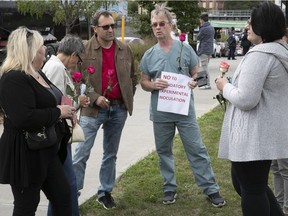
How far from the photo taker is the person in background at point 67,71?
3.79 meters

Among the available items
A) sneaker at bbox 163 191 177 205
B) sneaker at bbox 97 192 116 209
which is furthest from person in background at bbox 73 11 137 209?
sneaker at bbox 163 191 177 205

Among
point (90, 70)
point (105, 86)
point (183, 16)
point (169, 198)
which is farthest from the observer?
point (183, 16)

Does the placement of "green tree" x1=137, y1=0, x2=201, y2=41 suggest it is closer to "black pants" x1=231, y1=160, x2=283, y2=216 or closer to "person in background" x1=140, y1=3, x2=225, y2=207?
"person in background" x1=140, y1=3, x2=225, y2=207

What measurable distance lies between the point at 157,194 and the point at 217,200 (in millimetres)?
675

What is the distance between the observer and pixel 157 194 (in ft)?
16.5

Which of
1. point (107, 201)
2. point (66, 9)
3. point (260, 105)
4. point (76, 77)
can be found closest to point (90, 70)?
point (76, 77)

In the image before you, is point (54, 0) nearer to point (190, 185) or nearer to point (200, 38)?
point (200, 38)

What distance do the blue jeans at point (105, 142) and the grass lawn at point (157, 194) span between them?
0.26 m

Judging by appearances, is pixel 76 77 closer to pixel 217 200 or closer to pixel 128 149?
pixel 217 200

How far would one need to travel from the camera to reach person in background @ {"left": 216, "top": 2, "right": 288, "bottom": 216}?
309 centimetres

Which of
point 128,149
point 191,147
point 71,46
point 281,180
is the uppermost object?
point 71,46

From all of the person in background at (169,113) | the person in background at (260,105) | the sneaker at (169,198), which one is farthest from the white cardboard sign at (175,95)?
the person in background at (260,105)

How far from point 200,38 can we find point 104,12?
354 inches

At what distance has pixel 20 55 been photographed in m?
3.15
